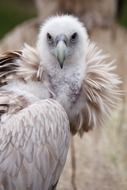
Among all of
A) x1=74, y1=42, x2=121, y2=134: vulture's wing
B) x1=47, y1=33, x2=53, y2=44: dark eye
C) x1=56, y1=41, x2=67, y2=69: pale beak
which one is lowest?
x1=74, y1=42, x2=121, y2=134: vulture's wing

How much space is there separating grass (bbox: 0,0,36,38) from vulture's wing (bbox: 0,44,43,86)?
28.2 feet

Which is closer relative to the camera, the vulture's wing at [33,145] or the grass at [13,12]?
the vulture's wing at [33,145]

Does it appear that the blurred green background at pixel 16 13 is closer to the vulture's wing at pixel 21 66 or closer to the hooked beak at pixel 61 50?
the vulture's wing at pixel 21 66

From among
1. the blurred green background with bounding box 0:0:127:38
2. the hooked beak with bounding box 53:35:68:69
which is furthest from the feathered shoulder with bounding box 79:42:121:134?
the blurred green background with bounding box 0:0:127:38

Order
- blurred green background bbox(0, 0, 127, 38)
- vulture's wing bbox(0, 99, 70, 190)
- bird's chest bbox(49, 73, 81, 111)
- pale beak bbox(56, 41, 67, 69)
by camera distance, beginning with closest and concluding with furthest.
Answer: vulture's wing bbox(0, 99, 70, 190), pale beak bbox(56, 41, 67, 69), bird's chest bbox(49, 73, 81, 111), blurred green background bbox(0, 0, 127, 38)

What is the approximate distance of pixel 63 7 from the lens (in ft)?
26.0

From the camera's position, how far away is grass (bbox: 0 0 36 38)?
14548 millimetres

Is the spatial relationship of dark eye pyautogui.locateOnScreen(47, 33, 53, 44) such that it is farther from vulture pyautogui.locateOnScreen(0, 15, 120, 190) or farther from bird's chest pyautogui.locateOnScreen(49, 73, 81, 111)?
bird's chest pyautogui.locateOnScreen(49, 73, 81, 111)

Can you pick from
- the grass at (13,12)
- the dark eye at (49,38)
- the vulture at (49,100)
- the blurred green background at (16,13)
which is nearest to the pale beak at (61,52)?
the vulture at (49,100)

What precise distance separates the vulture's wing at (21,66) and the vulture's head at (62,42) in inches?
2.3

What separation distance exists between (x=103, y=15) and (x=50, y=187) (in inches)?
143

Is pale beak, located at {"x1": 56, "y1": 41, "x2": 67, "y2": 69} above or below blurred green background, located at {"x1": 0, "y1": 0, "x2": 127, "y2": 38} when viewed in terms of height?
below

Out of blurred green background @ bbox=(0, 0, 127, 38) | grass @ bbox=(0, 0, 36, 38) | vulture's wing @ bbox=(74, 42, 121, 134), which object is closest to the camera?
vulture's wing @ bbox=(74, 42, 121, 134)

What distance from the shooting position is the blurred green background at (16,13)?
46.4 ft
